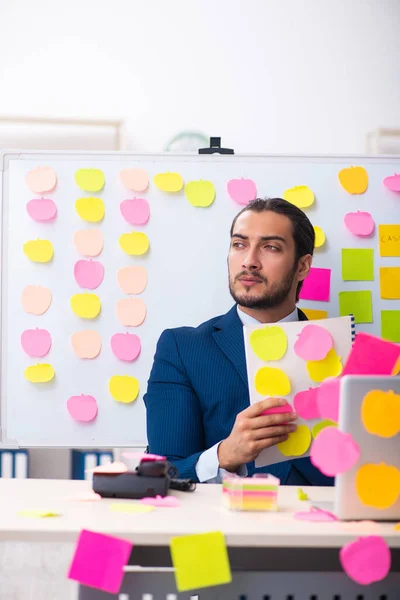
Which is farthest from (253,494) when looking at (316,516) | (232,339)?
(232,339)

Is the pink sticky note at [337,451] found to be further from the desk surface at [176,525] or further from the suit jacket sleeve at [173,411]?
the suit jacket sleeve at [173,411]

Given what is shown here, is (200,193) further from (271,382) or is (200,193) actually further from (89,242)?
(271,382)

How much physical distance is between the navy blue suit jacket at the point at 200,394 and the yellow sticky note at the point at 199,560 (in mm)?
718

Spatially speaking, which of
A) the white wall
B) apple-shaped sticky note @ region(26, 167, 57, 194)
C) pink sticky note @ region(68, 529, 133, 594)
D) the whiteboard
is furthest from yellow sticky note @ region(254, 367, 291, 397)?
the white wall

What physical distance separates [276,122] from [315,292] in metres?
1.14

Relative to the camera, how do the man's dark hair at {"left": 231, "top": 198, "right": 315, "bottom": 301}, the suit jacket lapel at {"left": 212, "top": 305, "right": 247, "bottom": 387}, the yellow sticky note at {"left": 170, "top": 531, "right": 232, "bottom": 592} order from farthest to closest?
the man's dark hair at {"left": 231, "top": 198, "right": 315, "bottom": 301}
the suit jacket lapel at {"left": 212, "top": 305, "right": 247, "bottom": 387}
the yellow sticky note at {"left": 170, "top": 531, "right": 232, "bottom": 592}

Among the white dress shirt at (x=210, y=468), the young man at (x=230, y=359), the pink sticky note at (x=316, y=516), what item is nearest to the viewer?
the pink sticky note at (x=316, y=516)

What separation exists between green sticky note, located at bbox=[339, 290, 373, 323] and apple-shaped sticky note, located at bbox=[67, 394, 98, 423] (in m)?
0.78

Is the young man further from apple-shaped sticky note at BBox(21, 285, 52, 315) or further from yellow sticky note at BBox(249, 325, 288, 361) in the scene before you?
apple-shaped sticky note at BBox(21, 285, 52, 315)

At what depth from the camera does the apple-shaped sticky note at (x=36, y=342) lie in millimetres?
2201

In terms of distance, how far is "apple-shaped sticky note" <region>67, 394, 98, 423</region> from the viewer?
2.20 m

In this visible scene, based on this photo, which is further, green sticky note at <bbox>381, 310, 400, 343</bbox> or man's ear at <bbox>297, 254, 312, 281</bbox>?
green sticky note at <bbox>381, 310, 400, 343</bbox>

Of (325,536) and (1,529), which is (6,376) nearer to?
(1,529)

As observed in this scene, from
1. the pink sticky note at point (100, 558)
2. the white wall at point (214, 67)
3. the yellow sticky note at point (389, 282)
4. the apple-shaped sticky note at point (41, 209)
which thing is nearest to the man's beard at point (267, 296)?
the yellow sticky note at point (389, 282)
